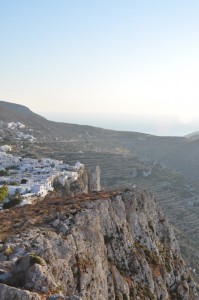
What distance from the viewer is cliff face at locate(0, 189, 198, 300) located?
802 inches

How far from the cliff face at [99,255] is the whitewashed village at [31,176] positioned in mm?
18639

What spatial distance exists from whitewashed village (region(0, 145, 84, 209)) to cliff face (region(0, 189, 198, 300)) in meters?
18.6

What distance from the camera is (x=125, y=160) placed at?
16650 cm

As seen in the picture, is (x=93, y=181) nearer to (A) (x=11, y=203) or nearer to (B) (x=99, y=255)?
(A) (x=11, y=203)

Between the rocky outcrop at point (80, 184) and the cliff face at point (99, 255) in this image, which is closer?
the cliff face at point (99, 255)

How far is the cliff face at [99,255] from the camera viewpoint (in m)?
20.4

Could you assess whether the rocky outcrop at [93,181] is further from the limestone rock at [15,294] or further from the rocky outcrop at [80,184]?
the limestone rock at [15,294]

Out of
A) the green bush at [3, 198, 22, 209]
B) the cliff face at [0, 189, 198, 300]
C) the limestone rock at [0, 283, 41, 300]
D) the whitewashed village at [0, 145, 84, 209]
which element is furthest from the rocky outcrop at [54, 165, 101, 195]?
the limestone rock at [0, 283, 41, 300]

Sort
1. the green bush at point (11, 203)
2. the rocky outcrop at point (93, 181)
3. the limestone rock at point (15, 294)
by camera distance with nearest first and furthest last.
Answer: the limestone rock at point (15, 294) < the green bush at point (11, 203) < the rocky outcrop at point (93, 181)

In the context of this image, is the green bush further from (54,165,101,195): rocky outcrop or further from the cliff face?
(54,165,101,195): rocky outcrop

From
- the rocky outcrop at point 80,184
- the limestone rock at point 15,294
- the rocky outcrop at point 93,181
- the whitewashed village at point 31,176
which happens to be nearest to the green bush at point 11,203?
the whitewashed village at point 31,176

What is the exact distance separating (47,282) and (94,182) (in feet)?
221

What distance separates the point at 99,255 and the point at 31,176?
51.2m

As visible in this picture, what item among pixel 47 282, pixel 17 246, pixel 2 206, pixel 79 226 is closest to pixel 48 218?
pixel 79 226
